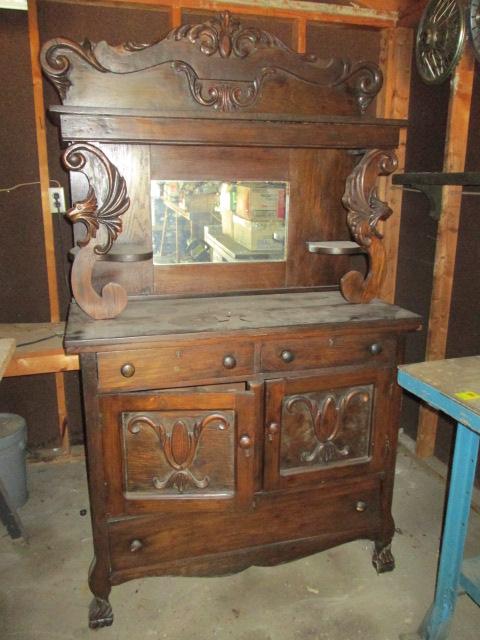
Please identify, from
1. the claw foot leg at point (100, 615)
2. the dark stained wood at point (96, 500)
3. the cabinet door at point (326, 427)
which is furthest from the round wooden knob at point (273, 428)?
the claw foot leg at point (100, 615)

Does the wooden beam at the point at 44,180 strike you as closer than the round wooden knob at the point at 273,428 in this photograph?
No

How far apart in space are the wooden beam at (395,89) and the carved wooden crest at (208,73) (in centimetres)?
58

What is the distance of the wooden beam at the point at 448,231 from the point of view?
2113mm

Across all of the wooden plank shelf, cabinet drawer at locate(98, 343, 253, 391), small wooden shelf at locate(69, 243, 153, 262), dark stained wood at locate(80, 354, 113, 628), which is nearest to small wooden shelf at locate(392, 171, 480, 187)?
cabinet drawer at locate(98, 343, 253, 391)

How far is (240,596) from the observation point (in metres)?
1.79

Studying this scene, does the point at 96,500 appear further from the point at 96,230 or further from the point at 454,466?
the point at 454,466

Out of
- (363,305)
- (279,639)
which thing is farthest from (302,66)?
(279,639)

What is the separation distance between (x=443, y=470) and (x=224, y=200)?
5.59 feet

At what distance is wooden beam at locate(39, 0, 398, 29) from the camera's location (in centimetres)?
210

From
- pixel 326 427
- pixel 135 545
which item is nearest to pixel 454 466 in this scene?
pixel 326 427

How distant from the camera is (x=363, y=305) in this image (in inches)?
74.5

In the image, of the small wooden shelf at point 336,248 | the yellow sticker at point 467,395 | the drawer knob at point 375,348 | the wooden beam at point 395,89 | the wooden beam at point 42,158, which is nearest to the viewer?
the yellow sticker at point 467,395

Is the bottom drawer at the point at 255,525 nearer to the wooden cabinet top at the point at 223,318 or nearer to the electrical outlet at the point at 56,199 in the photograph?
the wooden cabinet top at the point at 223,318

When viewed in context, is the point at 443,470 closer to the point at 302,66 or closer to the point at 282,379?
the point at 282,379
